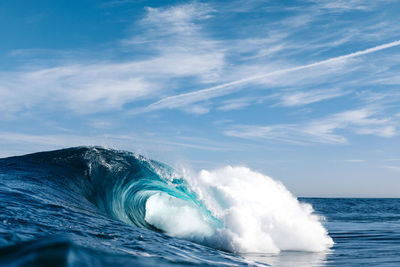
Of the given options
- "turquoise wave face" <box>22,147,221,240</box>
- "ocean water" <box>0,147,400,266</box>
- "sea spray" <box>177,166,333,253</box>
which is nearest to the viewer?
"ocean water" <box>0,147,400,266</box>

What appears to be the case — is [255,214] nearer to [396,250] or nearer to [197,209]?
[197,209]

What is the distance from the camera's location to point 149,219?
952 cm

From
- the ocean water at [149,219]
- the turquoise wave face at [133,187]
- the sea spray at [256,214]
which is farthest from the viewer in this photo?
the turquoise wave face at [133,187]

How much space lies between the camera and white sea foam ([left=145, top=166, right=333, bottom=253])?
7.78m

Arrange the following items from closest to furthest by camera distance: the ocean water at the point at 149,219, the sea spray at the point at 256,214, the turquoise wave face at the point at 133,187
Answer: the ocean water at the point at 149,219 → the sea spray at the point at 256,214 → the turquoise wave face at the point at 133,187

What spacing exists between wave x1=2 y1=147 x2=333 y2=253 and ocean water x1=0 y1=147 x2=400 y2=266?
0.03 metres

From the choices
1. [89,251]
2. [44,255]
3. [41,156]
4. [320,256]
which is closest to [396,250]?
[320,256]

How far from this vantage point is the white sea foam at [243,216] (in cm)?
778

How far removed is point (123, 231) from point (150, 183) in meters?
6.07

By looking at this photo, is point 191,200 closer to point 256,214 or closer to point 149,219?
point 149,219

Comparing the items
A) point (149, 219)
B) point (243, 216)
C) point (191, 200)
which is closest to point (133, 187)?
point (149, 219)

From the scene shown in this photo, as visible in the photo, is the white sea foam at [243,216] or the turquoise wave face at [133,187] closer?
the white sea foam at [243,216]

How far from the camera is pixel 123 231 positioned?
461cm

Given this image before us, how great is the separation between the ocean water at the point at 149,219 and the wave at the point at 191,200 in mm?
28
